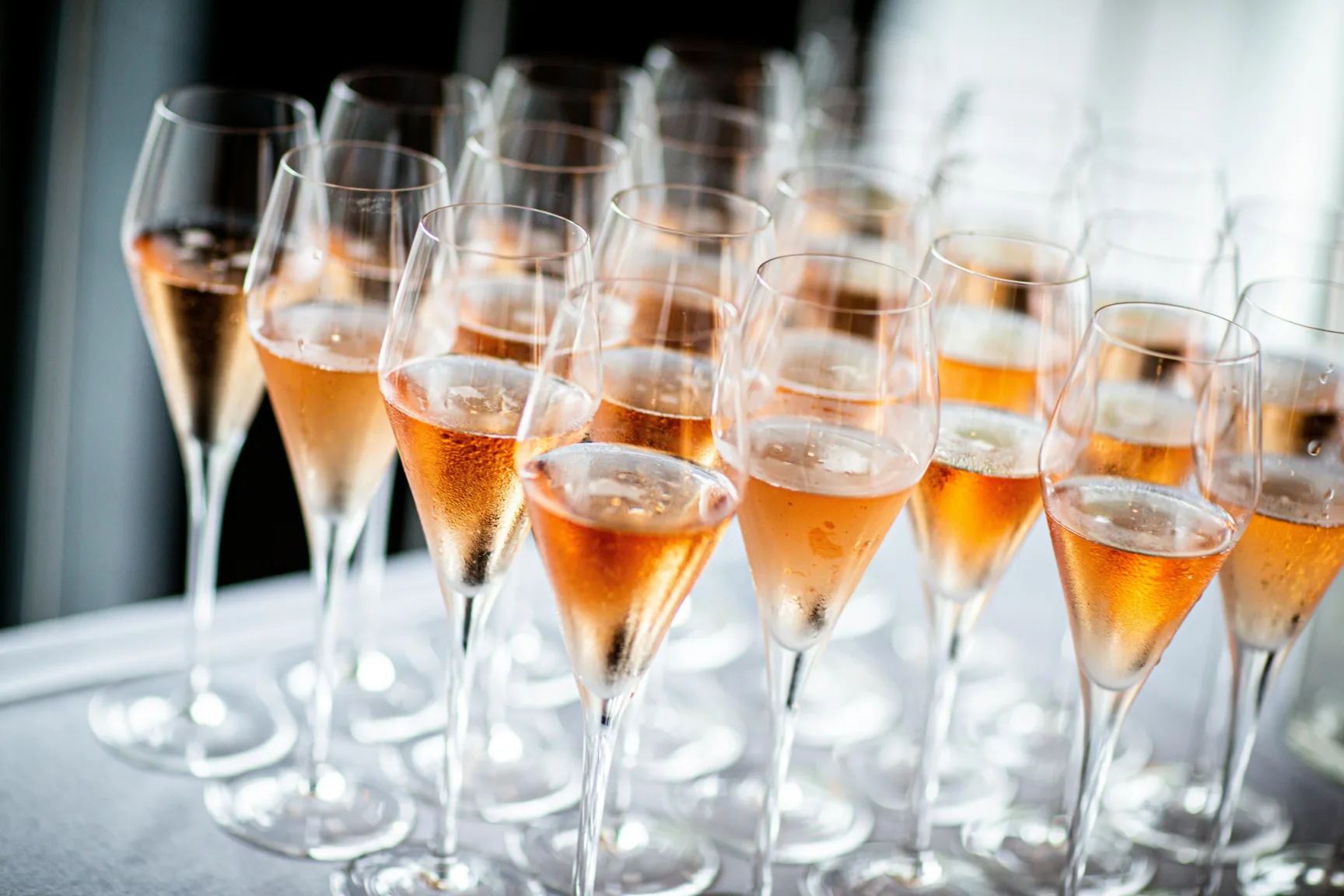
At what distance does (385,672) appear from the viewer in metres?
1.44

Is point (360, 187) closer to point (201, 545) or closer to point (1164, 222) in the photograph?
point (201, 545)

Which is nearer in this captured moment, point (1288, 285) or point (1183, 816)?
point (1288, 285)

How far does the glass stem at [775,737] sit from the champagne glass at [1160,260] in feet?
1.40

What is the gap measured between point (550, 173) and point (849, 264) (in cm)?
28

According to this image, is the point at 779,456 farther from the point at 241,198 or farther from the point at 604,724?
the point at 241,198

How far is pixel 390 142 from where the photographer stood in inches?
53.1

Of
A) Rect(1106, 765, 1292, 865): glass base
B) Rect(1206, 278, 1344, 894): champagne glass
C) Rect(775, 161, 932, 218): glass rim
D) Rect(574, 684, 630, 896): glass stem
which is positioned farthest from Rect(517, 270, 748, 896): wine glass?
Rect(1106, 765, 1292, 865): glass base

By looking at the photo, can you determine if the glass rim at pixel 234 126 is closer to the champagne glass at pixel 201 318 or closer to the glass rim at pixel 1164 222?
the champagne glass at pixel 201 318

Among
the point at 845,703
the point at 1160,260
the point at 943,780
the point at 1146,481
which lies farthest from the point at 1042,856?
the point at 1160,260

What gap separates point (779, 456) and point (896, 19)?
2661 millimetres

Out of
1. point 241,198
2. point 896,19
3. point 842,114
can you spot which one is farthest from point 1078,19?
point 241,198

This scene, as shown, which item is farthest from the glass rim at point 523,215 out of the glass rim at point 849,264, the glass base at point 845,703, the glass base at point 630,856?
the glass base at point 845,703

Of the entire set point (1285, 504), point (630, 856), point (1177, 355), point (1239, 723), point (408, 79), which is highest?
point (408, 79)

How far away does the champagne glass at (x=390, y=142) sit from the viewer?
4.42 ft
